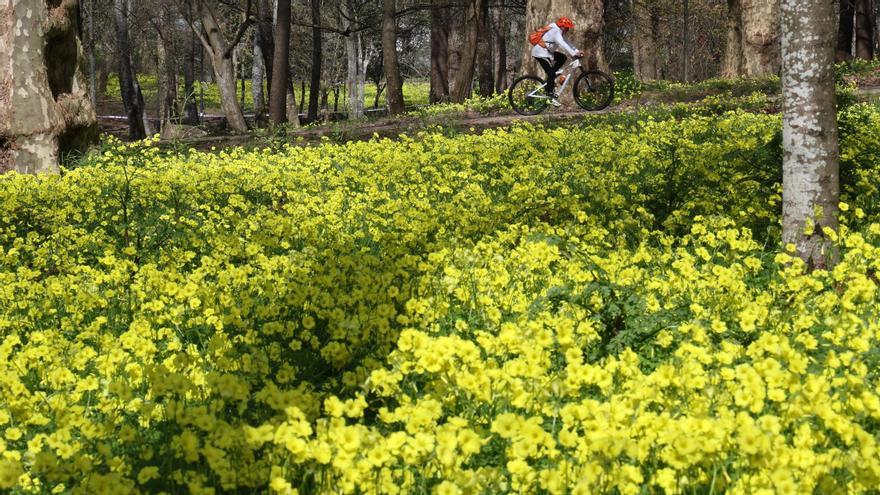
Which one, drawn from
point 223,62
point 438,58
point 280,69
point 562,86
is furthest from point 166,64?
point 562,86

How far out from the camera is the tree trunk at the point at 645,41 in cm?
3469

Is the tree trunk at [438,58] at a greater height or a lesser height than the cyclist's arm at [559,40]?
greater

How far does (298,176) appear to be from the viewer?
Answer: 27.9ft

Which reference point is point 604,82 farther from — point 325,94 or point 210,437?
point 325,94

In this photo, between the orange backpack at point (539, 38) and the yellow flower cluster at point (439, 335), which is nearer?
the yellow flower cluster at point (439, 335)

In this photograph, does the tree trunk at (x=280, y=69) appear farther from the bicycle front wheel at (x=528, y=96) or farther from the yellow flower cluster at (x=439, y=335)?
the yellow flower cluster at (x=439, y=335)

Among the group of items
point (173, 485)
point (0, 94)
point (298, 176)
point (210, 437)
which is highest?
point (0, 94)

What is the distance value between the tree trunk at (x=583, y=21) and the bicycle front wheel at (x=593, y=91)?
789mm

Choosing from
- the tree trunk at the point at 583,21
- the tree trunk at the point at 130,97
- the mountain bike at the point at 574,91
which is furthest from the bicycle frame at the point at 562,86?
the tree trunk at the point at 130,97

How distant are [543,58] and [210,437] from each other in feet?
39.5

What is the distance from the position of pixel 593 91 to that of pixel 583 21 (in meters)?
1.78

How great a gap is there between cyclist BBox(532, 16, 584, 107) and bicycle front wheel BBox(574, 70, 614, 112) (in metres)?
0.48

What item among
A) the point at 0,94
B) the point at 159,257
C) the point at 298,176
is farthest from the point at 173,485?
the point at 0,94

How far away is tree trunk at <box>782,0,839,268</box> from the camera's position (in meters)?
4.83
